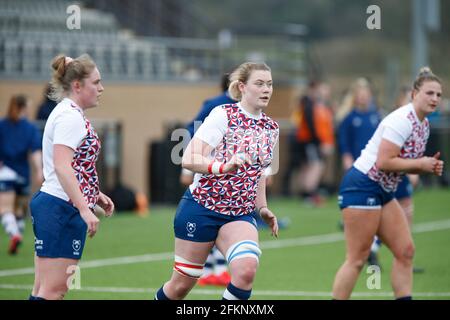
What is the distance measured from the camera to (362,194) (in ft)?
28.5

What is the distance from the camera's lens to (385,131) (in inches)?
332

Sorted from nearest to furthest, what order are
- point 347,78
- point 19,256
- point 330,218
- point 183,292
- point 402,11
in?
1. point 183,292
2. point 19,256
3. point 330,218
4. point 347,78
5. point 402,11

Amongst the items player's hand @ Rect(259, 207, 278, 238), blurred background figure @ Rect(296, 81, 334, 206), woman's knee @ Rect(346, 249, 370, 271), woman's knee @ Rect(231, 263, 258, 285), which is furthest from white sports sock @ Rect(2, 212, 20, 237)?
blurred background figure @ Rect(296, 81, 334, 206)

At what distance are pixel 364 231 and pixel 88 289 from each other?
11.1ft

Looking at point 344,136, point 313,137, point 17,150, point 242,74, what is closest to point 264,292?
point 242,74

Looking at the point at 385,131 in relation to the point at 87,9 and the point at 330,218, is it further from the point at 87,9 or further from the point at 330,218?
the point at 87,9

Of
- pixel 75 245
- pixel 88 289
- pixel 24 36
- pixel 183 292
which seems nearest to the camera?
pixel 75 245

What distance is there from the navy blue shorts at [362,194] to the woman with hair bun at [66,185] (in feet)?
8.38

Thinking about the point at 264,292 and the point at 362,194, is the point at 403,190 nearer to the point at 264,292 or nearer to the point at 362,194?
the point at 264,292

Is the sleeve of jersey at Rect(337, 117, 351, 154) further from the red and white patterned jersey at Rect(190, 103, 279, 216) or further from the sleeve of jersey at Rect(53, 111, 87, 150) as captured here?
the sleeve of jersey at Rect(53, 111, 87, 150)

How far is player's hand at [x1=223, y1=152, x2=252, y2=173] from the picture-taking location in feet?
22.6

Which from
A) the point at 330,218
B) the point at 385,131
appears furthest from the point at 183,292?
the point at 330,218

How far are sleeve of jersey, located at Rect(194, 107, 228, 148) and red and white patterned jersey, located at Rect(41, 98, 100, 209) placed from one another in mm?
818

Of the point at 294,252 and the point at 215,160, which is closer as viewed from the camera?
the point at 215,160
